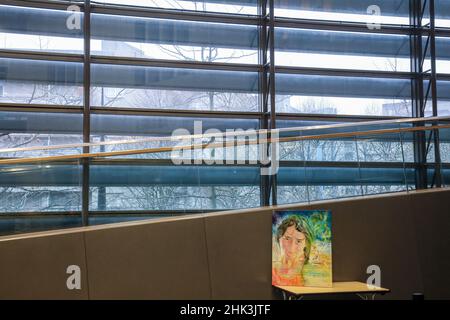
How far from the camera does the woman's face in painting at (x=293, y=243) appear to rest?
525 centimetres

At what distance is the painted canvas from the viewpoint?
17.1ft

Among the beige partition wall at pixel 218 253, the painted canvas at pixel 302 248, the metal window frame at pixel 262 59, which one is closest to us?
the beige partition wall at pixel 218 253

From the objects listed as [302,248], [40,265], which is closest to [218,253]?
[302,248]

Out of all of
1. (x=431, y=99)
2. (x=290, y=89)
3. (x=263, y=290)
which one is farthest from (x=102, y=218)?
(x=431, y=99)

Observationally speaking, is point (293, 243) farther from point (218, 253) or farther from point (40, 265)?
point (40, 265)

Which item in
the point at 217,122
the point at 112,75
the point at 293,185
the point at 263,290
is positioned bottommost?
the point at 263,290

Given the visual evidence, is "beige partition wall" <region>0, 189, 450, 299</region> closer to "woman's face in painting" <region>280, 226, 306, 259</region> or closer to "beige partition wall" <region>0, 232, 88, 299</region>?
"beige partition wall" <region>0, 232, 88, 299</region>

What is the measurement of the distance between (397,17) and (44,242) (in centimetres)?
764

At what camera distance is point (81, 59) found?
907 cm

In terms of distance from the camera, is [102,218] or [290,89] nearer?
[102,218]

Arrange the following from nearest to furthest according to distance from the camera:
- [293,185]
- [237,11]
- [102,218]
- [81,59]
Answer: [102,218] < [293,185] < [81,59] < [237,11]

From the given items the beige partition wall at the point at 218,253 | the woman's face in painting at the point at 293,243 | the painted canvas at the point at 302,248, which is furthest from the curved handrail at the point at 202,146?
the woman's face in painting at the point at 293,243

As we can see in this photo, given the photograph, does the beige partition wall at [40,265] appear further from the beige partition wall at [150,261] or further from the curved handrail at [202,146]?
the curved handrail at [202,146]

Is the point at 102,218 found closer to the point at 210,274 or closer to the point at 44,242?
the point at 44,242
